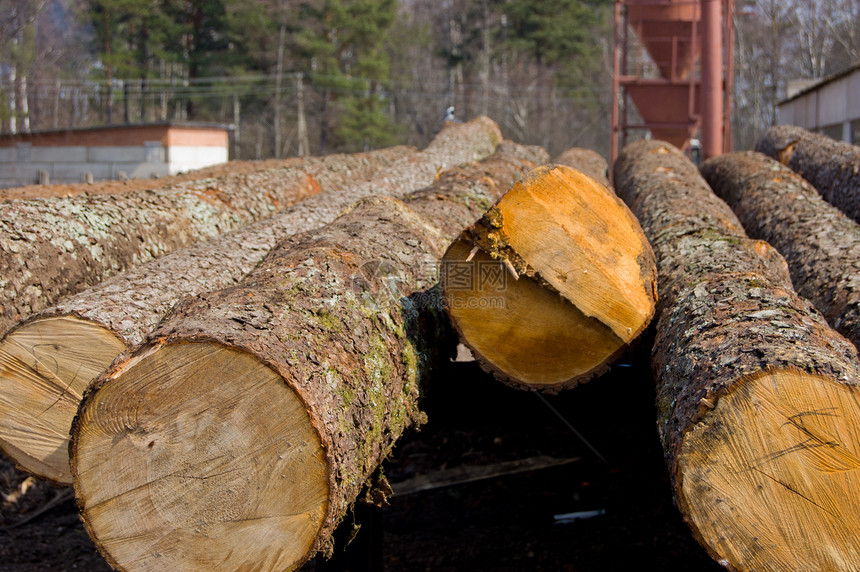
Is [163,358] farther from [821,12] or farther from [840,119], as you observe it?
[821,12]

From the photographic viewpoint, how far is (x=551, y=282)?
2.72m

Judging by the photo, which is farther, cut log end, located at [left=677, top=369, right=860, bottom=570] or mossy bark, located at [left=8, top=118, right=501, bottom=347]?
mossy bark, located at [left=8, top=118, right=501, bottom=347]

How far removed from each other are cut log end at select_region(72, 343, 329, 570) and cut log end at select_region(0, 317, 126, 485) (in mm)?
770

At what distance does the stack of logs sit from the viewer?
2.07m

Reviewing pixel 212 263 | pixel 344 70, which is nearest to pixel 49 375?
pixel 212 263

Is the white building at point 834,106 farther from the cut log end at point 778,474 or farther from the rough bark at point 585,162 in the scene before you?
the cut log end at point 778,474

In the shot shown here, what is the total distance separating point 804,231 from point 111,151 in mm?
22185

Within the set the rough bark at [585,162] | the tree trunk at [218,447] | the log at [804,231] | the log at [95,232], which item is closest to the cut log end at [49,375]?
the log at [95,232]

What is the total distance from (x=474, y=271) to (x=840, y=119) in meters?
13.9

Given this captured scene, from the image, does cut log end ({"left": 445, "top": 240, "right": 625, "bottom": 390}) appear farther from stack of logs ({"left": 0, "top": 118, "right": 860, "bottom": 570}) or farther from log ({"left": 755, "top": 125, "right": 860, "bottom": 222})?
log ({"left": 755, "top": 125, "right": 860, "bottom": 222})

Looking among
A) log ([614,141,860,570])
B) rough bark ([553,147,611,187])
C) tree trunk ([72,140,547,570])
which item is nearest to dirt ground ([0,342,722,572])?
log ([614,141,860,570])

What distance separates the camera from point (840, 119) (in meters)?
13.9

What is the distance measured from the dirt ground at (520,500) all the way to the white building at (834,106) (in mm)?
11329

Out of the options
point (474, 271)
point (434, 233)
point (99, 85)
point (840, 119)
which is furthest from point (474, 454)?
point (99, 85)
